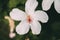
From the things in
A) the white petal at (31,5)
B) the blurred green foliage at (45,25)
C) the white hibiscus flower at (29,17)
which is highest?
the white petal at (31,5)

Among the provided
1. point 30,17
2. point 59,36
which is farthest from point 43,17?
point 59,36

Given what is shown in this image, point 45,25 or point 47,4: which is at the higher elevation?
point 47,4

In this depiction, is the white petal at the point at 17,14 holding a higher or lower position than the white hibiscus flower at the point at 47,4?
lower

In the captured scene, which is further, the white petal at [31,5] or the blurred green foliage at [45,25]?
the blurred green foliage at [45,25]

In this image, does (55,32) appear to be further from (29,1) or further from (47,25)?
(29,1)

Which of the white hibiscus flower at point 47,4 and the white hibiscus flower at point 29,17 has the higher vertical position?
the white hibiscus flower at point 47,4

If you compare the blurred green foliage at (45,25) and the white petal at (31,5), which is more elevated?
the white petal at (31,5)

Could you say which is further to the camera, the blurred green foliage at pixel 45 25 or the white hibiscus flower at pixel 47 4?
the blurred green foliage at pixel 45 25

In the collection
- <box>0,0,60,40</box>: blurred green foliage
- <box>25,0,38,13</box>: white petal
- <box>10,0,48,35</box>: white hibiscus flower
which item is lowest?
<box>0,0,60,40</box>: blurred green foliage

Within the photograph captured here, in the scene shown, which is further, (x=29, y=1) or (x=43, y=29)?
(x=43, y=29)

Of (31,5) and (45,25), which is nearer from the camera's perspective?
(31,5)

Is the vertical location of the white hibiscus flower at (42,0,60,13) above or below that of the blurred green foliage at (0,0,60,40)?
above
